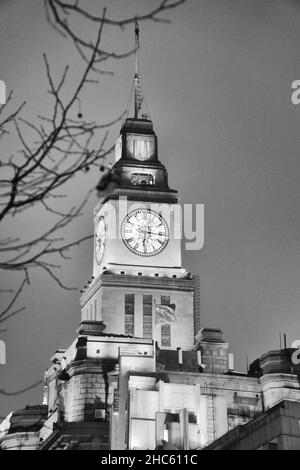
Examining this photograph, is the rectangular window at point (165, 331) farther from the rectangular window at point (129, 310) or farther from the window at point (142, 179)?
the window at point (142, 179)

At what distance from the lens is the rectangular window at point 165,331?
118 metres

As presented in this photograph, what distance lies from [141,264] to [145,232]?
4343 millimetres

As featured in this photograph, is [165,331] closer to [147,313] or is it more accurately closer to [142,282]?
[147,313]

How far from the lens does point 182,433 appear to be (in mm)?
90125

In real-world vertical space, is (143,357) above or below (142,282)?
below

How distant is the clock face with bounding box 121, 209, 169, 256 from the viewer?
402 feet

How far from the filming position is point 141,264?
122 metres

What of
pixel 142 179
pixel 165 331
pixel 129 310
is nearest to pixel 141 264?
pixel 129 310

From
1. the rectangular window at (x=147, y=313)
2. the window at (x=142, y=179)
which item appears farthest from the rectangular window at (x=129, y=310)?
the window at (x=142, y=179)

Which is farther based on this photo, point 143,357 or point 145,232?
point 145,232

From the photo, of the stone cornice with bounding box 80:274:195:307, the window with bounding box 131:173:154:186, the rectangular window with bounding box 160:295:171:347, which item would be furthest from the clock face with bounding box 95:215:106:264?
the rectangular window with bounding box 160:295:171:347

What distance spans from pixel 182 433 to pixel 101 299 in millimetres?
32048

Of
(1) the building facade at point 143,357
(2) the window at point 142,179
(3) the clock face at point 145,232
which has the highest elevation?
(2) the window at point 142,179

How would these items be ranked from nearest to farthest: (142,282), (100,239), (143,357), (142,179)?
1. (143,357)
2. (142,282)
3. (100,239)
4. (142,179)
